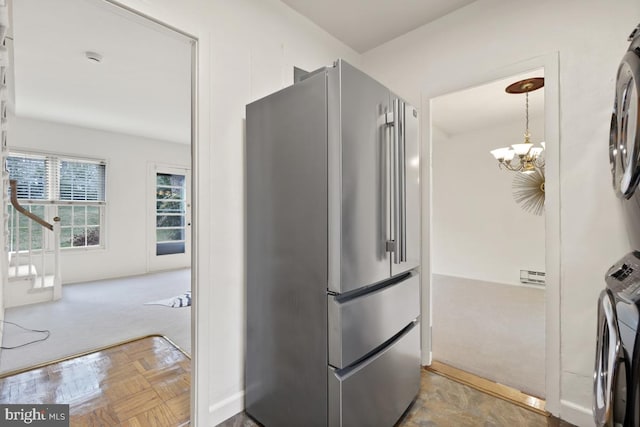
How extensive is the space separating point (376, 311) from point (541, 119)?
15.9 ft

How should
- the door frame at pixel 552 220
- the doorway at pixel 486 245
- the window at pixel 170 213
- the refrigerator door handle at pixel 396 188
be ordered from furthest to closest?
the window at pixel 170 213 < the doorway at pixel 486 245 < the door frame at pixel 552 220 < the refrigerator door handle at pixel 396 188

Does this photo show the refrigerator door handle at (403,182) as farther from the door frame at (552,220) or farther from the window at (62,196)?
the window at (62,196)

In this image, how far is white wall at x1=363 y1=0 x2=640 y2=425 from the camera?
1485mm

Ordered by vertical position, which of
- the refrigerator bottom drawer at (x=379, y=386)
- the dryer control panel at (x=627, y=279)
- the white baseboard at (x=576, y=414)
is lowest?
the white baseboard at (x=576, y=414)

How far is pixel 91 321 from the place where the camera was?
3082mm

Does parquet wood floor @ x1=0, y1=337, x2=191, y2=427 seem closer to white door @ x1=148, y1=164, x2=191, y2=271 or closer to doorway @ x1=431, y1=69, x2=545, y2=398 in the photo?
doorway @ x1=431, y1=69, x2=545, y2=398

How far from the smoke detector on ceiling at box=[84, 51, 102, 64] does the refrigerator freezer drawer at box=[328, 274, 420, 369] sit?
305 cm

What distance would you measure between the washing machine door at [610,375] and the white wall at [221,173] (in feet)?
5.28

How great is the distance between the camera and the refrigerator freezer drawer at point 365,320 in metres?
1.20

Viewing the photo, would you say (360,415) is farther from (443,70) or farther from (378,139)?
(443,70)

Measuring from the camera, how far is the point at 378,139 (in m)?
1.39

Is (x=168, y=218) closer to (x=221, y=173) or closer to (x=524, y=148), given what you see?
(x=221, y=173)

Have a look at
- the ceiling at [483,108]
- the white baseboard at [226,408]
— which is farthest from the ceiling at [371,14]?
the white baseboard at [226,408]

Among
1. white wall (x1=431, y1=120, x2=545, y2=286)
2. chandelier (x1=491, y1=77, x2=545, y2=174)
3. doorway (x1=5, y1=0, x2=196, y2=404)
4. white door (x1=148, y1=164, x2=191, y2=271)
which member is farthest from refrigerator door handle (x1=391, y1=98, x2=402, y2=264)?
white door (x1=148, y1=164, x2=191, y2=271)
